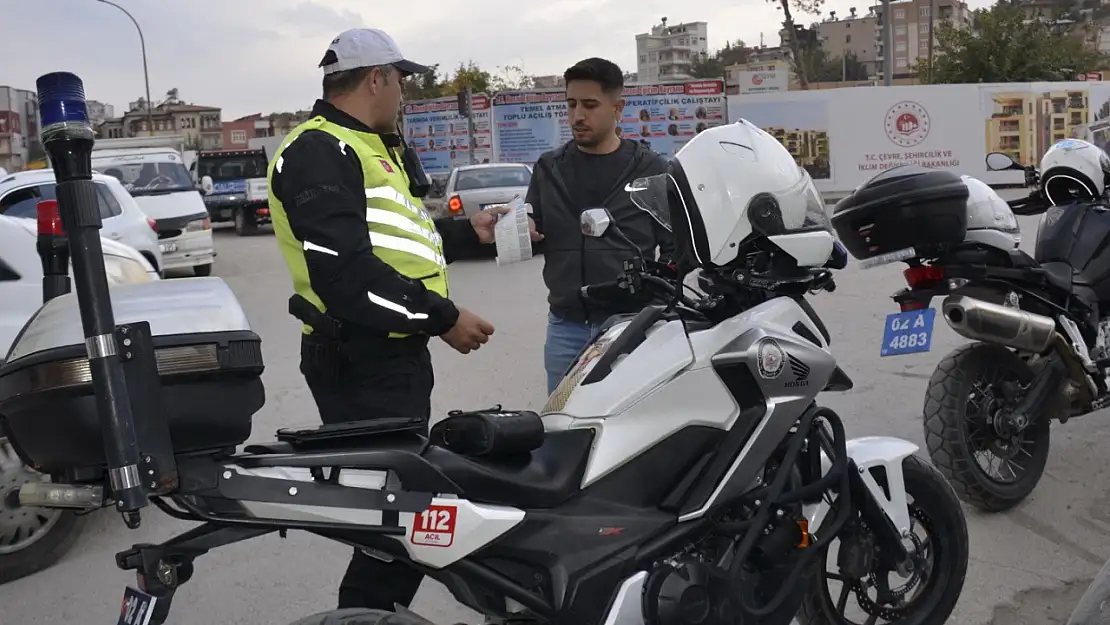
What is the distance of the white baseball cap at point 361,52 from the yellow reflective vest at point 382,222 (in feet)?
0.61

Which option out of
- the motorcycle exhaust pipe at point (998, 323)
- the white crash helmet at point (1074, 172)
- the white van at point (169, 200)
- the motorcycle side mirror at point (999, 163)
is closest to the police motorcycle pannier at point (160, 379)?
the motorcycle exhaust pipe at point (998, 323)

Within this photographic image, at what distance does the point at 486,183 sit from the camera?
57.1 feet

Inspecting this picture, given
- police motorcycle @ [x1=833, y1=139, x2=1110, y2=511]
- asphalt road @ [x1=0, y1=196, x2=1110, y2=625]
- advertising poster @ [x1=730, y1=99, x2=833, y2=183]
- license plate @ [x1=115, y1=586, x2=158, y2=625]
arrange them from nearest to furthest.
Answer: license plate @ [x1=115, y1=586, x2=158, y2=625] → asphalt road @ [x1=0, y1=196, x2=1110, y2=625] → police motorcycle @ [x1=833, y1=139, x2=1110, y2=511] → advertising poster @ [x1=730, y1=99, x2=833, y2=183]

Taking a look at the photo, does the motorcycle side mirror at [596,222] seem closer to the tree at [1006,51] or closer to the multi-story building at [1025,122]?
the multi-story building at [1025,122]

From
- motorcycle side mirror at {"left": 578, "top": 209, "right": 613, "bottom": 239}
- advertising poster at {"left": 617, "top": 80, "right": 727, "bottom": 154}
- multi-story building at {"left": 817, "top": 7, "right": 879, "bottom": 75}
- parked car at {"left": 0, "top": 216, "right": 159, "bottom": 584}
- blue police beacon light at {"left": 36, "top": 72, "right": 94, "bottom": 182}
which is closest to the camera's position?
blue police beacon light at {"left": 36, "top": 72, "right": 94, "bottom": 182}

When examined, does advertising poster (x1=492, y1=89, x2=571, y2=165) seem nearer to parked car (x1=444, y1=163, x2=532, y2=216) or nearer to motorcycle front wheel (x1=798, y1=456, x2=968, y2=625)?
parked car (x1=444, y1=163, x2=532, y2=216)

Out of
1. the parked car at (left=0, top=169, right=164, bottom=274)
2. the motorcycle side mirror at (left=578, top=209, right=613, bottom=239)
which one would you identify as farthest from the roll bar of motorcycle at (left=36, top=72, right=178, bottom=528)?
the parked car at (left=0, top=169, right=164, bottom=274)

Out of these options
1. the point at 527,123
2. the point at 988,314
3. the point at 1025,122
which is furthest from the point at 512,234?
the point at 1025,122

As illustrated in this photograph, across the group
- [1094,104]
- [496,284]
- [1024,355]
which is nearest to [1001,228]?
[1024,355]

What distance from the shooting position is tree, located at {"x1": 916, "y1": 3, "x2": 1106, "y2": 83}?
37.3m

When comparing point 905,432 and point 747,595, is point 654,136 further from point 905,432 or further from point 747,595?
point 747,595

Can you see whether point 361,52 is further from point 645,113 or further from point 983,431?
point 645,113

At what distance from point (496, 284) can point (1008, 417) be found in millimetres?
8733

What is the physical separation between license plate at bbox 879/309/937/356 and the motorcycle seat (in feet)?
6.76
